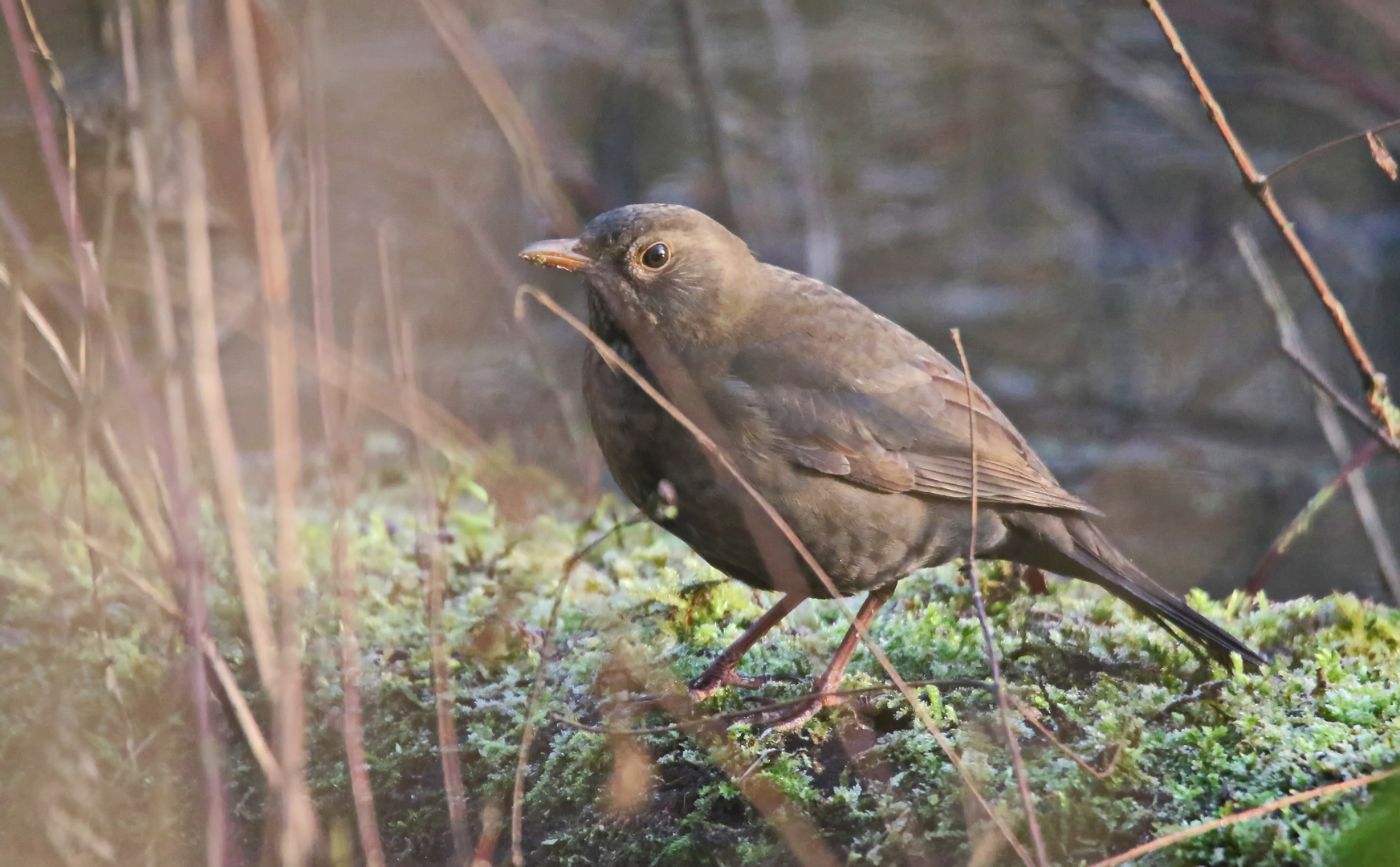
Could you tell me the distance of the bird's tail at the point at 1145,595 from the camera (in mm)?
3662

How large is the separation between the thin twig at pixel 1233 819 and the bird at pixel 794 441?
93cm

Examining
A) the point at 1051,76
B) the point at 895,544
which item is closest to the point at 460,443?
the point at 895,544

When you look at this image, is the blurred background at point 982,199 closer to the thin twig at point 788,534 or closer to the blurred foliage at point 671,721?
the blurred foliage at point 671,721

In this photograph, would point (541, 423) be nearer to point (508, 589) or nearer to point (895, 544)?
point (508, 589)

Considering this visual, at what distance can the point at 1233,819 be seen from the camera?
2666 millimetres

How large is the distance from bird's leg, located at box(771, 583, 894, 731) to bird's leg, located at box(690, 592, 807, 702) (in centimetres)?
22

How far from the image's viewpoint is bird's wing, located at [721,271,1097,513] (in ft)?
12.8

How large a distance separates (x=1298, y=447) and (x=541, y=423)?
251 inches

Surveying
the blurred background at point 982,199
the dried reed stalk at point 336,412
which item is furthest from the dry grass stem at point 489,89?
the blurred background at point 982,199

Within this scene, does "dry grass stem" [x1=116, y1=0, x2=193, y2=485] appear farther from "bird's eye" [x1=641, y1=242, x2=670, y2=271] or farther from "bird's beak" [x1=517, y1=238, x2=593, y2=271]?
"bird's eye" [x1=641, y1=242, x2=670, y2=271]

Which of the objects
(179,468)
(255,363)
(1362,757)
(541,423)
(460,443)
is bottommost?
(1362,757)

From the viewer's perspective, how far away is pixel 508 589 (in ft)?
15.1

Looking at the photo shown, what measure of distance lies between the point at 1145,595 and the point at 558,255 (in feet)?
7.53

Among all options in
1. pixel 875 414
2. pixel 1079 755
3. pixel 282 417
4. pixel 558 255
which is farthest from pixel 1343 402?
pixel 282 417
